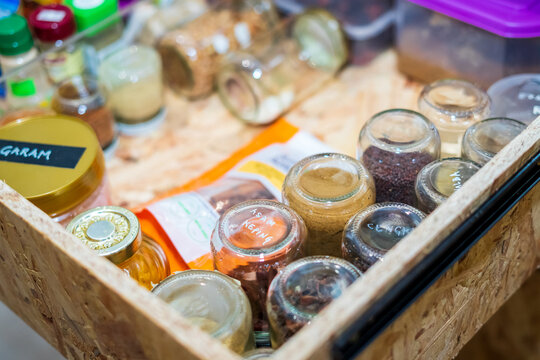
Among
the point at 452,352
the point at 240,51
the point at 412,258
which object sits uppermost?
the point at 412,258

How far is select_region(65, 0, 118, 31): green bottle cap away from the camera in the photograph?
903mm

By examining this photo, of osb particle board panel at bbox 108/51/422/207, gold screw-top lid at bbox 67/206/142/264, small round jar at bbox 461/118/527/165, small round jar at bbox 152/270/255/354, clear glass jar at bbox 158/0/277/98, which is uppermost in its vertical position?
gold screw-top lid at bbox 67/206/142/264

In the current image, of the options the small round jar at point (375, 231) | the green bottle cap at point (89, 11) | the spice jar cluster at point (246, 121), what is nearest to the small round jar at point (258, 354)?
the spice jar cluster at point (246, 121)

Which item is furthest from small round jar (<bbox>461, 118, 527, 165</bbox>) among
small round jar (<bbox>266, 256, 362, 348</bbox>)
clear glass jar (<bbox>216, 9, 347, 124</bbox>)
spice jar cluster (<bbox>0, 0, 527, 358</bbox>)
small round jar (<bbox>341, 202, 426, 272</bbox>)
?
clear glass jar (<bbox>216, 9, 347, 124</bbox>)

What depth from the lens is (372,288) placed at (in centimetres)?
46

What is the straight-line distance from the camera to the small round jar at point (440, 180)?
2.03 ft

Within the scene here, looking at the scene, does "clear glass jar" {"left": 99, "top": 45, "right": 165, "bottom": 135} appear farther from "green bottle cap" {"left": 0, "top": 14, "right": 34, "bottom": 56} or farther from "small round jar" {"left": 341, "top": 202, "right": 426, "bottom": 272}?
"small round jar" {"left": 341, "top": 202, "right": 426, "bottom": 272}

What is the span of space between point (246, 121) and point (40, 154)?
35 cm

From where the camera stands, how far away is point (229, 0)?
1044mm

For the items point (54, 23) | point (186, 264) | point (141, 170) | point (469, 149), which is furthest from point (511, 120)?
point (54, 23)

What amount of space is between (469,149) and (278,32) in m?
0.43

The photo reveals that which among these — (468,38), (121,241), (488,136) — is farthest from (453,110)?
(121,241)

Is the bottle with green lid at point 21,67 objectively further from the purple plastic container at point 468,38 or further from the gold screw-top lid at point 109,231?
the purple plastic container at point 468,38

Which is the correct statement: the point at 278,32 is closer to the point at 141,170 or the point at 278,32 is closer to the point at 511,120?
the point at 141,170
